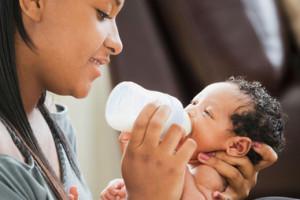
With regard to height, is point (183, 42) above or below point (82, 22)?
below

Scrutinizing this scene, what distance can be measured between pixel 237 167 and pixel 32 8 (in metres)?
0.59

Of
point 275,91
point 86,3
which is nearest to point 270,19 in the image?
point 275,91

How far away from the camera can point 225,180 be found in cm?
110

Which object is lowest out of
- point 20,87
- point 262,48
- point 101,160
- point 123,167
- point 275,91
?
point 101,160

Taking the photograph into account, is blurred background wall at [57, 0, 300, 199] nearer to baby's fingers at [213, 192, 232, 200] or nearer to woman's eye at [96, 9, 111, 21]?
baby's fingers at [213, 192, 232, 200]

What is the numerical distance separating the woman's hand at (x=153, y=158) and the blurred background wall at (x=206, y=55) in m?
1.17

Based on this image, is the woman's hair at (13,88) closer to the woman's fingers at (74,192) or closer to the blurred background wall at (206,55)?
the woman's fingers at (74,192)

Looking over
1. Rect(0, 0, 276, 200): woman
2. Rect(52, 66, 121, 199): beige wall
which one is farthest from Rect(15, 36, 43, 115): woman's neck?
Rect(52, 66, 121, 199): beige wall

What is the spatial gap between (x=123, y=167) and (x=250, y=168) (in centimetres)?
36

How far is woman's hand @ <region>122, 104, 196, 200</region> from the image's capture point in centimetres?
86

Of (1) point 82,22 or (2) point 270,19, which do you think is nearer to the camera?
(1) point 82,22

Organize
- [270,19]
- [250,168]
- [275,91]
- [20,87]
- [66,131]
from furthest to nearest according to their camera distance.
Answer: [270,19] < [275,91] < [66,131] < [250,168] < [20,87]

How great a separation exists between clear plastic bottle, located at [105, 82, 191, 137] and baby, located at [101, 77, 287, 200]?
15 centimetres

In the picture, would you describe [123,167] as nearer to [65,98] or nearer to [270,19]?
[65,98]
